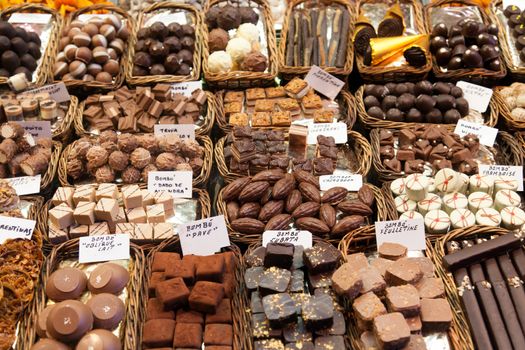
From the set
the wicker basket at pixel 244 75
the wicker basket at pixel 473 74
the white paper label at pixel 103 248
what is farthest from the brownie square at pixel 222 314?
the wicker basket at pixel 473 74

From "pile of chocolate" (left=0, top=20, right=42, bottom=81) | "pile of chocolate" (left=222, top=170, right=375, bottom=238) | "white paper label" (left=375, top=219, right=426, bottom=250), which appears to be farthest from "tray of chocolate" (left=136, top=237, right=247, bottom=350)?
"pile of chocolate" (left=0, top=20, right=42, bottom=81)

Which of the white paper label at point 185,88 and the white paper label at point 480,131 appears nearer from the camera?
the white paper label at point 480,131

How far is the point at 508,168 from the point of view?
2941mm

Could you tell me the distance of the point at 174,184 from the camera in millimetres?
2910

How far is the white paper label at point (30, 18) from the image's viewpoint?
3.84m

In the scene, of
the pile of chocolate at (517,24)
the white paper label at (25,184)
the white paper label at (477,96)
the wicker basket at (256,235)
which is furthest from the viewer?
the pile of chocolate at (517,24)

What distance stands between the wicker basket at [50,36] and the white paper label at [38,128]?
15.4 inches

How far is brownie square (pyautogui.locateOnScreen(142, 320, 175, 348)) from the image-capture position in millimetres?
2199

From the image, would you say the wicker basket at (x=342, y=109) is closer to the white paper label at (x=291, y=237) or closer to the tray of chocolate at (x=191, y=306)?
the white paper label at (x=291, y=237)

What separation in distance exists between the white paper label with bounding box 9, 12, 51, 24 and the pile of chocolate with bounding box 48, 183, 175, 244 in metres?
1.63

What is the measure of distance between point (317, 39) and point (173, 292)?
2097 mm

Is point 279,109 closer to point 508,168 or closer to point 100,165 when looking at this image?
point 100,165

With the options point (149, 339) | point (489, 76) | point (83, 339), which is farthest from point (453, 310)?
point (489, 76)

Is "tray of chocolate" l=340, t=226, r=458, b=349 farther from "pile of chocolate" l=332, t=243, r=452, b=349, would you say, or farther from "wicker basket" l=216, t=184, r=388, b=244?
"wicker basket" l=216, t=184, r=388, b=244
